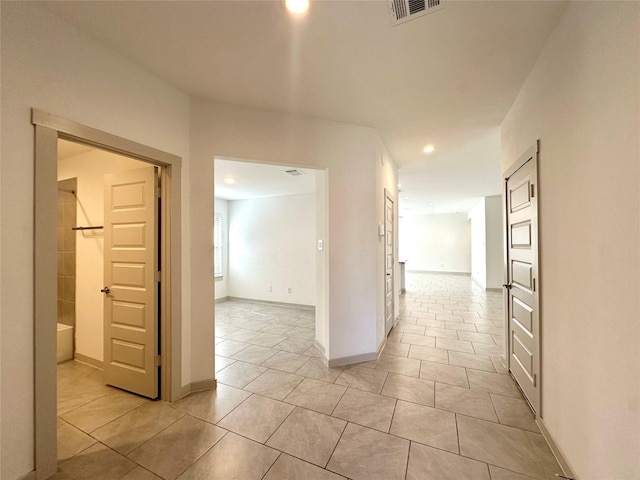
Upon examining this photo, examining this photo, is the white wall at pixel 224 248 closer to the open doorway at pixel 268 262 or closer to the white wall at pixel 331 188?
→ the open doorway at pixel 268 262

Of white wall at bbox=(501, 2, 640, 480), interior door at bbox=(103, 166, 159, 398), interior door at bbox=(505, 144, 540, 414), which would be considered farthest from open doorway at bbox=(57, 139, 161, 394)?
interior door at bbox=(505, 144, 540, 414)

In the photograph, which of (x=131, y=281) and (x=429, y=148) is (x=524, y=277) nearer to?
(x=429, y=148)

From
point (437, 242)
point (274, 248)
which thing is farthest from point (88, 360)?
point (437, 242)

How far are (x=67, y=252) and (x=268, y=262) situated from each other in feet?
12.3

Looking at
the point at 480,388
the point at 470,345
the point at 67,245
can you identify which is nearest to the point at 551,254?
the point at 480,388

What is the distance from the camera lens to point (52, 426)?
1584mm

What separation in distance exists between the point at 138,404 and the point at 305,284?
3942 mm

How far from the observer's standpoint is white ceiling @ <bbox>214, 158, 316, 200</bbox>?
4170mm

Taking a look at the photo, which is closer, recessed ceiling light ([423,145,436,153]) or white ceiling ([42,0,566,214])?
white ceiling ([42,0,566,214])

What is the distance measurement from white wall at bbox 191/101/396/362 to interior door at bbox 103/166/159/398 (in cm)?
36

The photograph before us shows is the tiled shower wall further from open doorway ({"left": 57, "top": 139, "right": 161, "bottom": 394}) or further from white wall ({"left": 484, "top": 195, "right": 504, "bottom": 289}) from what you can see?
white wall ({"left": 484, "top": 195, "right": 504, "bottom": 289})

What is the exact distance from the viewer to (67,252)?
3.39 meters

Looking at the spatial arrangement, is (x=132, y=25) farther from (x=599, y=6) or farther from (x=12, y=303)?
(x=599, y=6)

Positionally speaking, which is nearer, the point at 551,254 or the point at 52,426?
the point at 52,426
